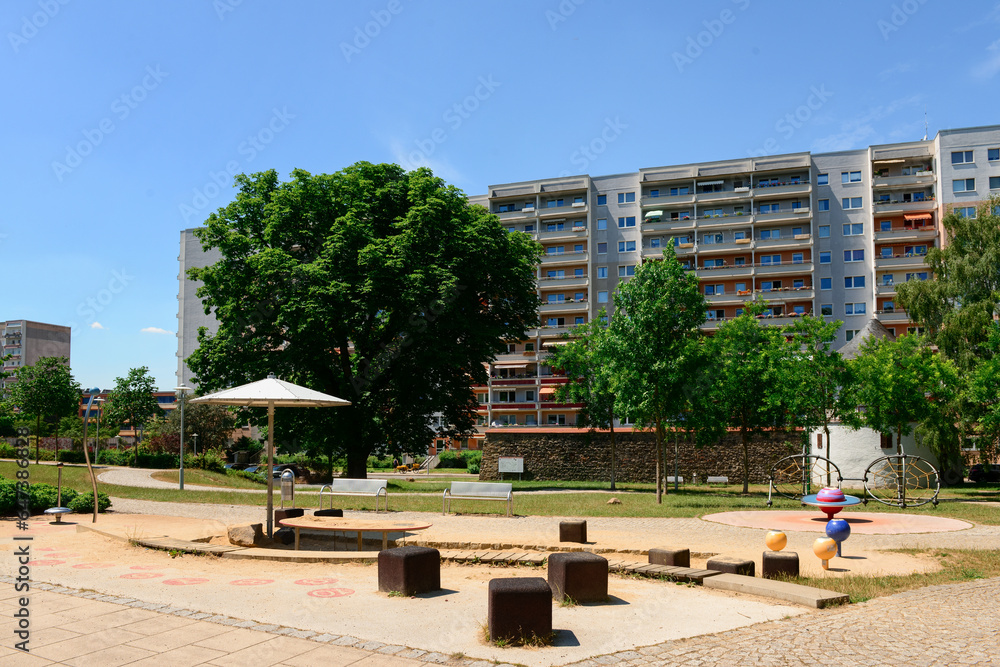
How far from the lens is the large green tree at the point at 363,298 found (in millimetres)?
26781

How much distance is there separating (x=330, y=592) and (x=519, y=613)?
2.87m

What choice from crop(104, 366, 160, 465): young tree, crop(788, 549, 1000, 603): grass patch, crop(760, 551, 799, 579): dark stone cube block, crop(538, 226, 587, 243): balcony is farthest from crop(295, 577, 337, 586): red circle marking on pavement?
crop(538, 226, 587, 243): balcony

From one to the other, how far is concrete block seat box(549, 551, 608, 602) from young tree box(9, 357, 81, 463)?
48.1 meters

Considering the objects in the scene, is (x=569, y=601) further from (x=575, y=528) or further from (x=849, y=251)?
(x=849, y=251)

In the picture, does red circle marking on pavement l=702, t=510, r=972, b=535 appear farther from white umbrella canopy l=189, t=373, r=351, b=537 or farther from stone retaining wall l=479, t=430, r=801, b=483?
stone retaining wall l=479, t=430, r=801, b=483

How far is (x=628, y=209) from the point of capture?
7738 cm

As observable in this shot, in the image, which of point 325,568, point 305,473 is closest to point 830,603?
point 325,568

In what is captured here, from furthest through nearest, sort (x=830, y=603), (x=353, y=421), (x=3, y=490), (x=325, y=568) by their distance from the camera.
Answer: (x=353, y=421), (x=3, y=490), (x=325, y=568), (x=830, y=603)

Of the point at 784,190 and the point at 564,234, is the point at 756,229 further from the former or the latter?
the point at 564,234

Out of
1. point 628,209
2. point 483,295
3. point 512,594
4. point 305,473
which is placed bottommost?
point 305,473

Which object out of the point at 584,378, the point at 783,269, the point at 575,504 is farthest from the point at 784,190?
the point at 575,504

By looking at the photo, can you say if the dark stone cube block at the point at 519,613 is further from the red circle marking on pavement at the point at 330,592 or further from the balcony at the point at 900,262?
the balcony at the point at 900,262

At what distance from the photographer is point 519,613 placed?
20.1 feet

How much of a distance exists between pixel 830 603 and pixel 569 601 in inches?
103
